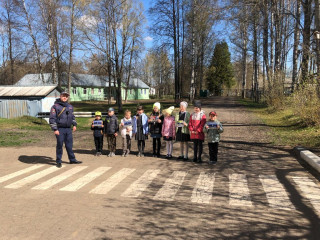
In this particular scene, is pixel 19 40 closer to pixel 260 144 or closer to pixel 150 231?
pixel 260 144

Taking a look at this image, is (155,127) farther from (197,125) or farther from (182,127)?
(197,125)

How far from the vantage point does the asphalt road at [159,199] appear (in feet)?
12.5

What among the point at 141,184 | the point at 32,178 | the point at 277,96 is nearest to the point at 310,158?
the point at 141,184

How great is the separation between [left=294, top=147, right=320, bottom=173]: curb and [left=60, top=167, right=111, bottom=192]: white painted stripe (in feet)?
17.3

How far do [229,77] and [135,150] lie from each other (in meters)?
56.6

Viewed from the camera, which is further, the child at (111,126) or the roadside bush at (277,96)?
the roadside bush at (277,96)

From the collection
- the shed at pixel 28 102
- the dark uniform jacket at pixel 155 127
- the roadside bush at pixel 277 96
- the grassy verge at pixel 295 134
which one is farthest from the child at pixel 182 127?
the shed at pixel 28 102

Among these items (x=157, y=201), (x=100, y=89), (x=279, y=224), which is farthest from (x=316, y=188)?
(x=100, y=89)

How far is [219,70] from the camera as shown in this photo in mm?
61375

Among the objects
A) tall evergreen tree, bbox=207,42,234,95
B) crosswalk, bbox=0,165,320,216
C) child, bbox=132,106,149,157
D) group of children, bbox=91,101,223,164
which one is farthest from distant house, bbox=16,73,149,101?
crosswalk, bbox=0,165,320,216

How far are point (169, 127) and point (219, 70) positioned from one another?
183 ft

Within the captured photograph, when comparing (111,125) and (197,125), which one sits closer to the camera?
(197,125)

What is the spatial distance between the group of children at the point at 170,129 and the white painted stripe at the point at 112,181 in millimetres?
1729

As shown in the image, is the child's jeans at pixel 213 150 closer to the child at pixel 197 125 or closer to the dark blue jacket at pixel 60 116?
the child at pixel 197 125
